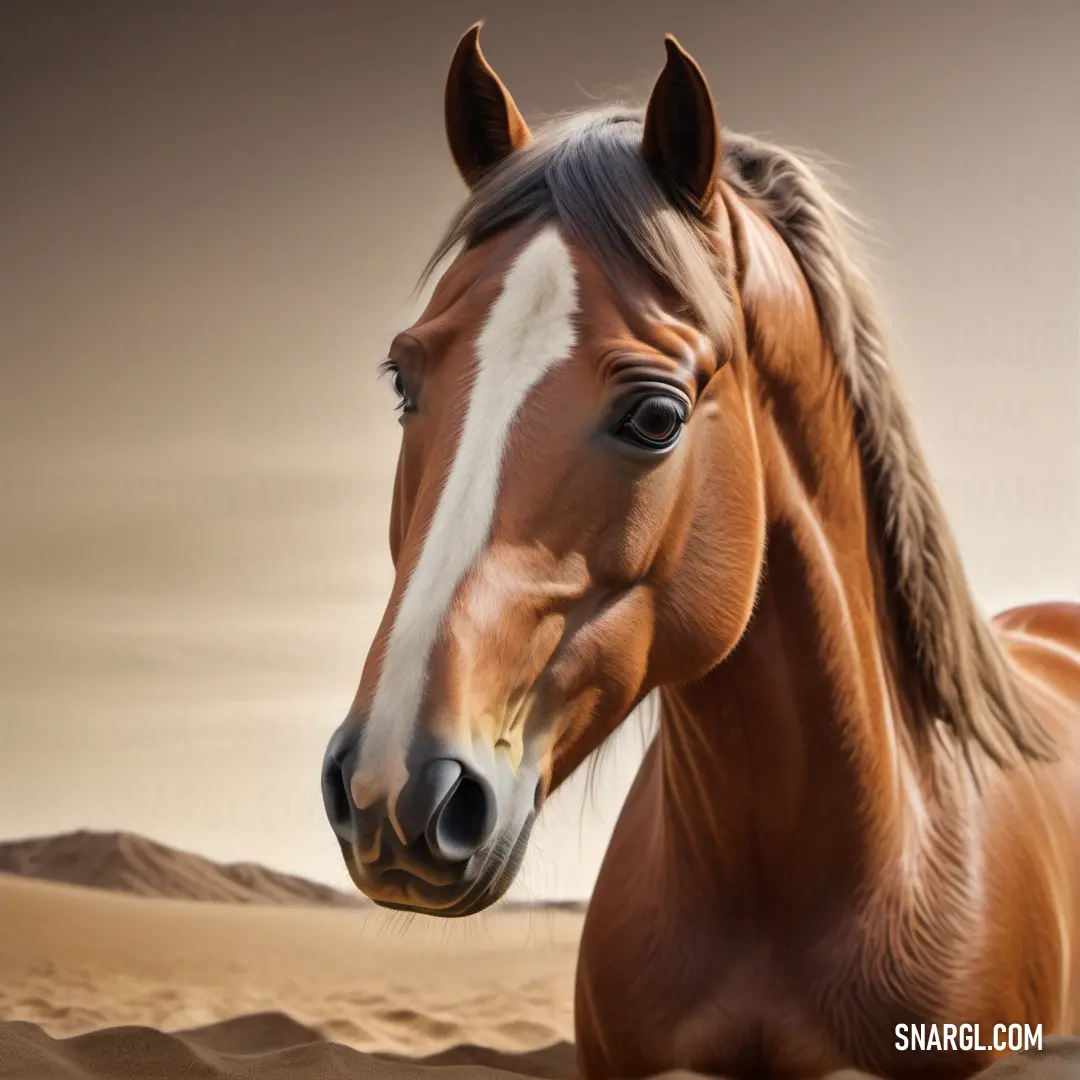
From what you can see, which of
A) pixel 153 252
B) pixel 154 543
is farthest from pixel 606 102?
pixel 154 543

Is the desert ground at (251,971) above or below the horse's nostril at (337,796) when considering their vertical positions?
below

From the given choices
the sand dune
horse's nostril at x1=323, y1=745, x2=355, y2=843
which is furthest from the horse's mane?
the sand dune

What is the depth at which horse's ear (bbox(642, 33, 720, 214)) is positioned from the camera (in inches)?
36.7

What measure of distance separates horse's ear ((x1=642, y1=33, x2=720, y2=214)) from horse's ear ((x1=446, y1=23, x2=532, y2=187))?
0.55ft

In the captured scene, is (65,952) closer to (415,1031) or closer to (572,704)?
(415,1031)

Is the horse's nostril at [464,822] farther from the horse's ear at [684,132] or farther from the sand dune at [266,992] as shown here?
the sand dune at [266,992]

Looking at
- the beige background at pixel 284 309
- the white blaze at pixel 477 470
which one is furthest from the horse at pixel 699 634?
the beige background at pixel 284 309

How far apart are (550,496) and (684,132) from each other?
15.2 inches

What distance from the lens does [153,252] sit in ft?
10.8

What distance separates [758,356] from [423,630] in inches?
18.1

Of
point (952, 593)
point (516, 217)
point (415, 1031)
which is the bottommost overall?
point (415, 1031)

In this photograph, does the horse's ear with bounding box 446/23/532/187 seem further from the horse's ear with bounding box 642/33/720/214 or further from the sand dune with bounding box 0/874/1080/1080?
the sand dune with bounding box 0/874/1080/1080

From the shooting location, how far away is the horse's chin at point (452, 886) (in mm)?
702

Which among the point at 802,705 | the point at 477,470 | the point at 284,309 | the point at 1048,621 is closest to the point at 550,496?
the point at 477,470
